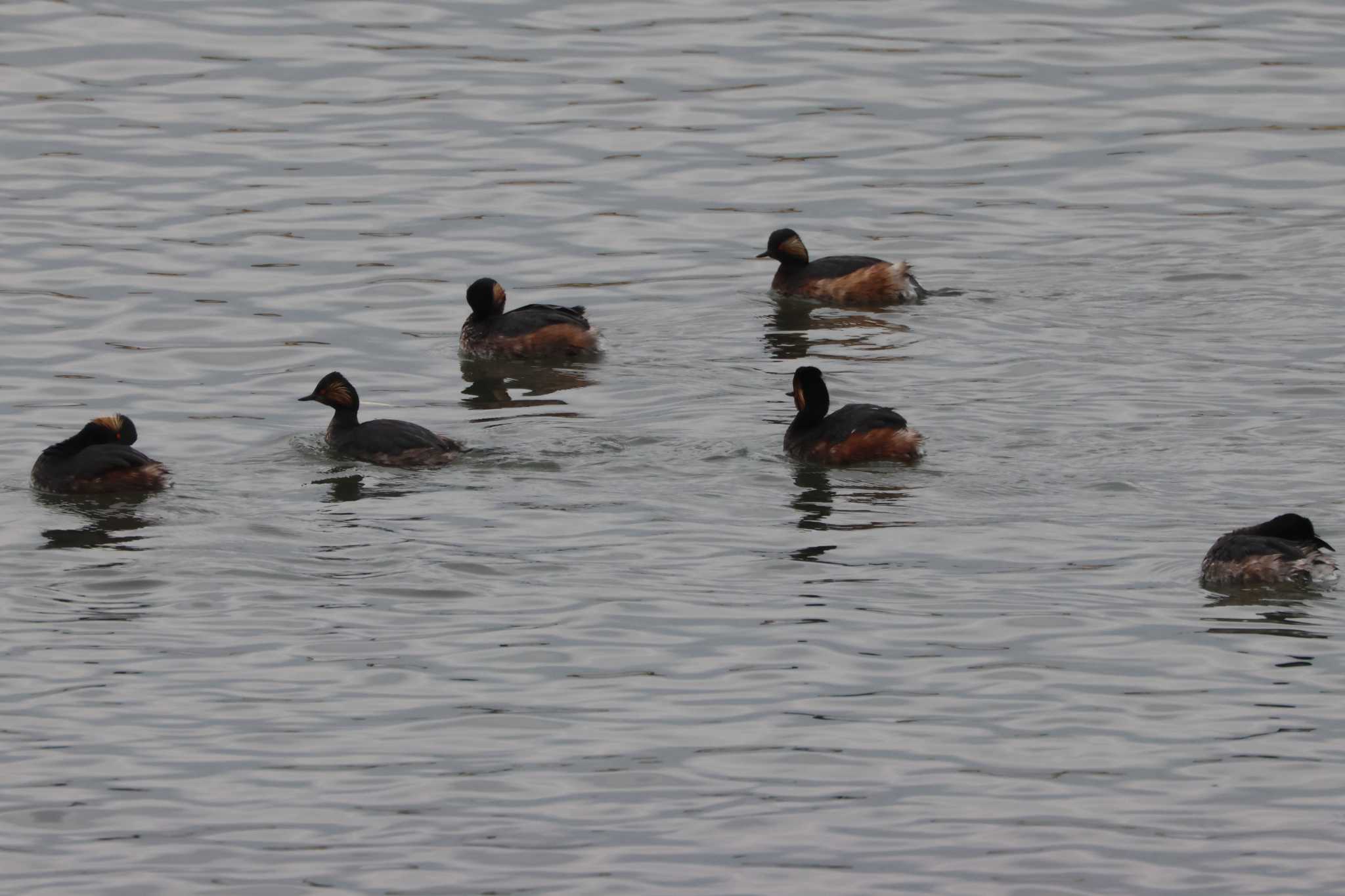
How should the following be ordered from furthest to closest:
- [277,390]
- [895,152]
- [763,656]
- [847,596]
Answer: [895,152]
[277,390]
[847,596]
[763,656]

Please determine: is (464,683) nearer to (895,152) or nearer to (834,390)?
(834,390)

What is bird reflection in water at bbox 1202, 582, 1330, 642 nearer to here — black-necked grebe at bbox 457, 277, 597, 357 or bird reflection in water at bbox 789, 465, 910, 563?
bird reflection in water at bbox 789, 465, 910, 563

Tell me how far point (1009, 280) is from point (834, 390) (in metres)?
3.79

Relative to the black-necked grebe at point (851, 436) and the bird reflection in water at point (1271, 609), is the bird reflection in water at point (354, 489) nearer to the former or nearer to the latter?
the black-necked grebe at point (851, 436)

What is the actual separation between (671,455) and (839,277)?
6119 mm

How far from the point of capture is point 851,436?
52.7 feet

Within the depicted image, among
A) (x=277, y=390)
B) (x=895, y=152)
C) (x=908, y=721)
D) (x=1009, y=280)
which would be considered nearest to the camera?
(x=908, y=721)

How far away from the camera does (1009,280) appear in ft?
71.7

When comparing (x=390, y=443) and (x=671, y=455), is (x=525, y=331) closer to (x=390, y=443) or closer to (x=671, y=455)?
(x=390, y=443)

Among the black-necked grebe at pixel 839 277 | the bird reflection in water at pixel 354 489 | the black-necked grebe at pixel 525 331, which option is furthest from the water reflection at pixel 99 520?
the black-necked grebe at pixel 839 277

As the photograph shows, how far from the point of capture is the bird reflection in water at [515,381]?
18859 mm

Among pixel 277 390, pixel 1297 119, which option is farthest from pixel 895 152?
pixel 277 390

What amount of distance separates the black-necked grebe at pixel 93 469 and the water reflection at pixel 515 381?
Result: 3716 mm

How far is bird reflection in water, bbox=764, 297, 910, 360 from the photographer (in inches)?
810
